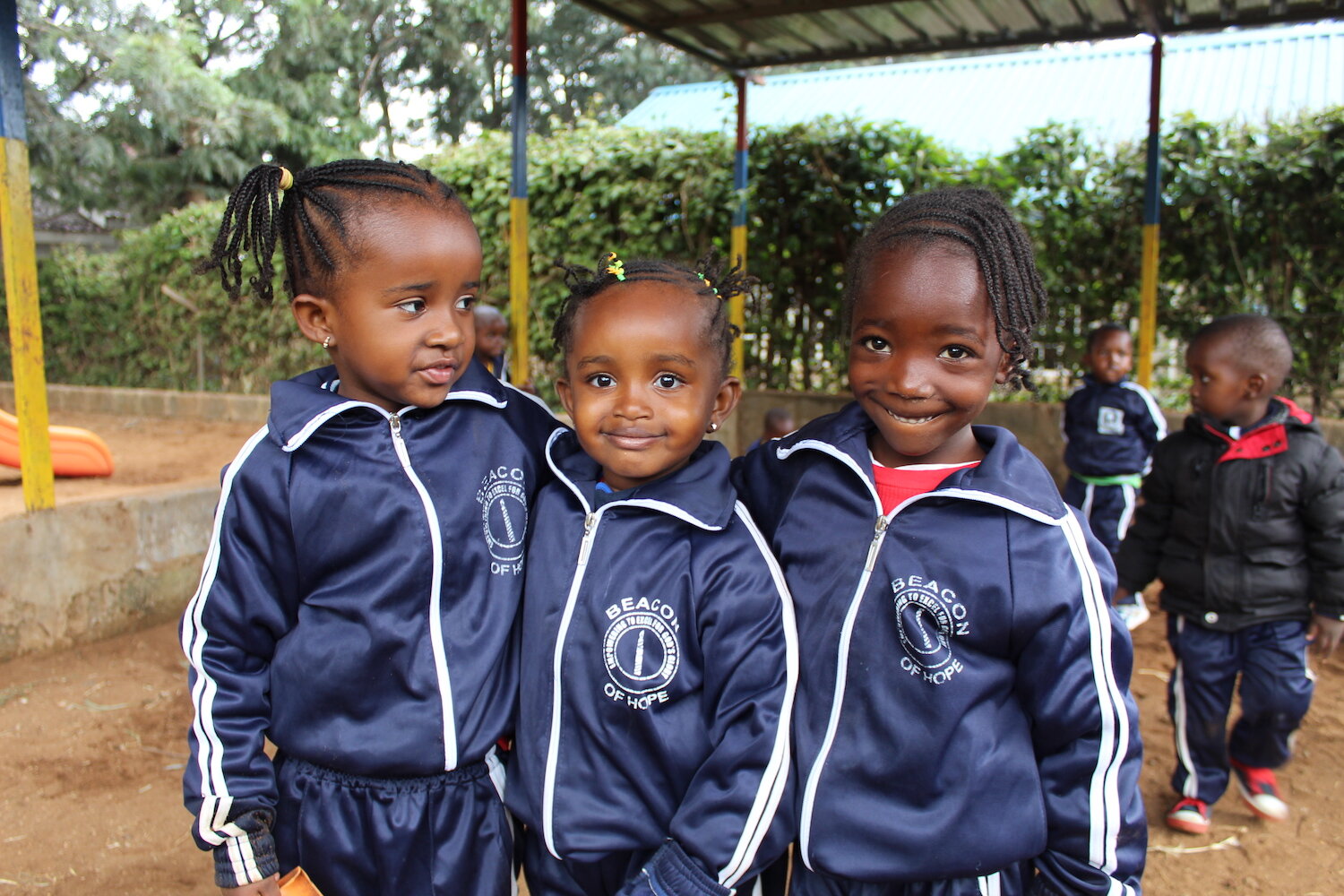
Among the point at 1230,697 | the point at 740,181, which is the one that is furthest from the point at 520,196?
the point at 1230,697

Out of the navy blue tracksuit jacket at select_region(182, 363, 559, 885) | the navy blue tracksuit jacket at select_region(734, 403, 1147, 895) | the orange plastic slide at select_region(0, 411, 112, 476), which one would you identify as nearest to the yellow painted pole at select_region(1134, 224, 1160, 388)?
the navy blue tracksuit jacket at select_region(734, 403, 1147, 895)

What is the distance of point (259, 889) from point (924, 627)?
1.11 meters

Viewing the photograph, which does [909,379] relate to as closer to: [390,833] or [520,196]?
[390,833]

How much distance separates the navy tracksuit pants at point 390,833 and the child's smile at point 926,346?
93cm

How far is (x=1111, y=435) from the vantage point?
5113mm

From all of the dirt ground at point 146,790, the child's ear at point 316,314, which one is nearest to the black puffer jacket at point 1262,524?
the dirt ground at point 146,790

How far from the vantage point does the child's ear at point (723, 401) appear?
1.64 meters

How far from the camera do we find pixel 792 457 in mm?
1659

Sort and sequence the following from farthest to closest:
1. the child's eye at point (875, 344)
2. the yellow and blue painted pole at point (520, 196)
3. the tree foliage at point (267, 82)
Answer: the tree foliage at point (267, 82)
the yellow and blue painted pole at point (520, 196)
the child's eye at point (875, 344)

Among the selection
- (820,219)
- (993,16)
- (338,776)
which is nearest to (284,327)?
(820,219)

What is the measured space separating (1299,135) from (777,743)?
6.43 metres

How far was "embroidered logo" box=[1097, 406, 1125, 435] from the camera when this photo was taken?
5.10 meters

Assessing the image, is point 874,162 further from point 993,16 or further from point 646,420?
point 646,420

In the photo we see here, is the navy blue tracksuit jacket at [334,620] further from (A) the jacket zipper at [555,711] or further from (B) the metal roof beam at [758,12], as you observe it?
(B) the metal roof beam at [758,12]
